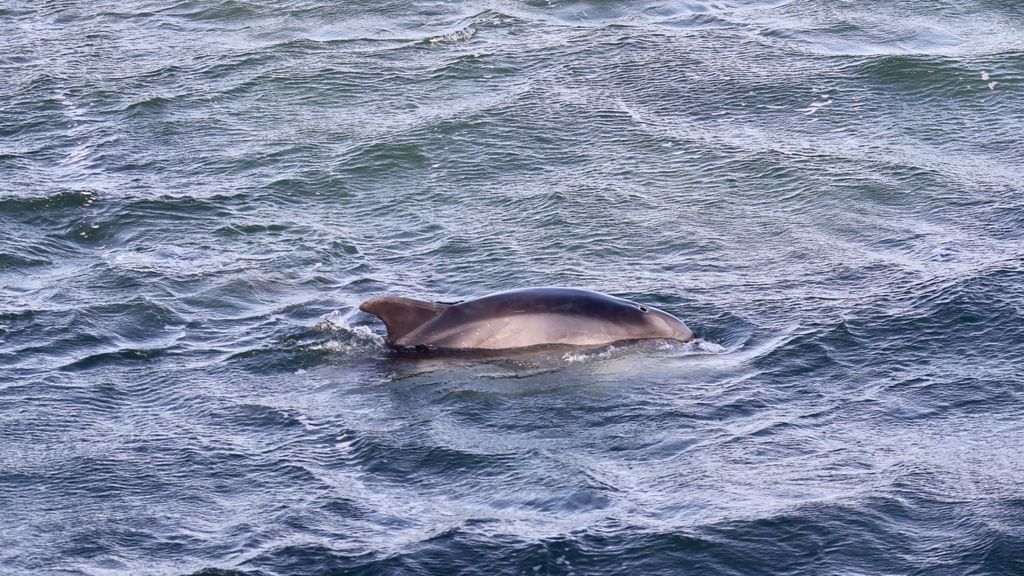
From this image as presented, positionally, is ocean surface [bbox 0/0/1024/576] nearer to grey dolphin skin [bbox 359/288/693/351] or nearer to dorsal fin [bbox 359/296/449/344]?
grey dolphin skin [bbox 359/288/693/351]

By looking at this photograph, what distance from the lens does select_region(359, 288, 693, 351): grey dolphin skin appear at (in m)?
14.0

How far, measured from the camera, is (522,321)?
46.0 feet

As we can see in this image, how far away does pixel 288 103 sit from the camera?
24.4m

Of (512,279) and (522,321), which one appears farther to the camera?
(512,279)

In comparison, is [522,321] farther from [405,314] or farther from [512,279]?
[512,279]

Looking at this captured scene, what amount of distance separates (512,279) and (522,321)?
293 cm

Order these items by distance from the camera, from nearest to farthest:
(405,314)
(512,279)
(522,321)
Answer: (522,321)
(405,314)
(512,279)

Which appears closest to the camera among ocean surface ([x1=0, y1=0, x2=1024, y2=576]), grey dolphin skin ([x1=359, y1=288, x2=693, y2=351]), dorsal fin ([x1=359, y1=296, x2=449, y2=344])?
ocean surface ([x1=0, y1=0, x2=1024, y2=576])

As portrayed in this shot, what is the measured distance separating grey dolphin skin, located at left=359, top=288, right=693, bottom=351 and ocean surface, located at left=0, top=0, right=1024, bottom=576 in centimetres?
22

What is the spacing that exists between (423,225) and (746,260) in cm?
428

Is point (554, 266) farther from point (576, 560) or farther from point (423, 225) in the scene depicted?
point (576, 560)

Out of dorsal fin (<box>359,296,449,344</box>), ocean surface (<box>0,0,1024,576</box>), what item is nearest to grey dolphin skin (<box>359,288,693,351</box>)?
dorsal fin (<box>359,296,449,344</box>)

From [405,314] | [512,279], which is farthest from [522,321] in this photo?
[512,279]

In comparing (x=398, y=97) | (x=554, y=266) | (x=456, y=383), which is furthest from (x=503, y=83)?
(x=456, y=383)
